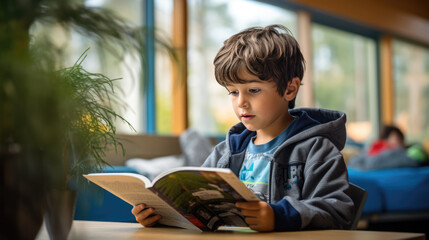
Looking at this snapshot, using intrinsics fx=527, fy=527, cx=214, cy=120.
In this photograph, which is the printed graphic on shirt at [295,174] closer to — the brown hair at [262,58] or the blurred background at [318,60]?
the brown hair at [262,58]

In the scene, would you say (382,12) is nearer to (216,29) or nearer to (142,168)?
(216,29)

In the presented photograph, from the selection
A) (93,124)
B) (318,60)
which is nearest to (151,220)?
(93,124)

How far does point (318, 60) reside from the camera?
668 centimetres

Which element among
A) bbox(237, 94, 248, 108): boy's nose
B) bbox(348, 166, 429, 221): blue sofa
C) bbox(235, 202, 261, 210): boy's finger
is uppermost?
bbox(237, 94, 248, 108): boy's nose

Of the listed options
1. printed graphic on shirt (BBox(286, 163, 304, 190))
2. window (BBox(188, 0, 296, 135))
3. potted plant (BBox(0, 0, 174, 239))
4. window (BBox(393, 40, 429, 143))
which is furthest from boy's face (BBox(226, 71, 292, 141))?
window (BBox(393, 40, 429, 143))

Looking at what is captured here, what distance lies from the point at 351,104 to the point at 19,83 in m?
7.07

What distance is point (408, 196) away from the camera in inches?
151

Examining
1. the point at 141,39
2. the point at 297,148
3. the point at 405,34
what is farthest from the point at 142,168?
the point at 405,34

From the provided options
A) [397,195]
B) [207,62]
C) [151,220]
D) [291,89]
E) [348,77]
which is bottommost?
[397,195]

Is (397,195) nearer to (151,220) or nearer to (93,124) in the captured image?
(151,220)

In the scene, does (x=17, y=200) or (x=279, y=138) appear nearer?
(x=17, y=200)

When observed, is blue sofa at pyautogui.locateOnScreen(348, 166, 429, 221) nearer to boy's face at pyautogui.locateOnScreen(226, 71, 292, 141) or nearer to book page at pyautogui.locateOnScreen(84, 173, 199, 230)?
boy's face at pyautogui.locateOnScreen(226, 71, 292, 141)

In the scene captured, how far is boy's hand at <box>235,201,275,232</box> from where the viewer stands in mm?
868

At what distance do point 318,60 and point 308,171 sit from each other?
19.0 ft
